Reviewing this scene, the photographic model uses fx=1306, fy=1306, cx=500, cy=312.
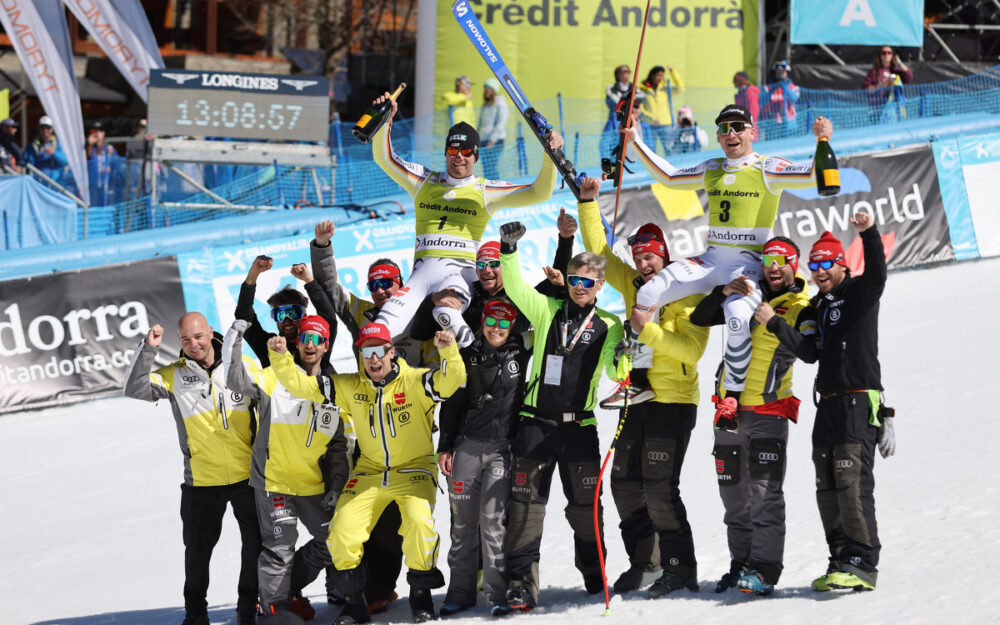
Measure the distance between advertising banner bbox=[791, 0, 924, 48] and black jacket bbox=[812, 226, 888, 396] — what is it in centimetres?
1379

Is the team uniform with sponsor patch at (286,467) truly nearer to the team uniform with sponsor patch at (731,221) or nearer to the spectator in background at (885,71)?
the team uniform with sponsor patch at (731,221)

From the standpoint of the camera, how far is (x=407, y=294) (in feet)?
26.9

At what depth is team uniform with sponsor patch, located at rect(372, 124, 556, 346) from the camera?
8.29m

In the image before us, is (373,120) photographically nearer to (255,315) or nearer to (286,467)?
(255,315)

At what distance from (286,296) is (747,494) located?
2.92 m

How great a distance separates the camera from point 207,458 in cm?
743

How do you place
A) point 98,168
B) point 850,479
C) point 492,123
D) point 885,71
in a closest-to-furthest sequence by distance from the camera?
1. point 850,479
2. point 492,123
3. point 98,168
4. point 885,71

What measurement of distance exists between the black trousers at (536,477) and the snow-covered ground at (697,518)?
311 millimetres

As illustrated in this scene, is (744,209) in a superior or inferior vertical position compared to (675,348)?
superior

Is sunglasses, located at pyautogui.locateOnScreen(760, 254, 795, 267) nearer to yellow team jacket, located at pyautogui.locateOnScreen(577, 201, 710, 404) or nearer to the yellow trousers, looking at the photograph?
yellow team jacket, located at pyautogui.locateOnScreen(577, 201, 710, 404)

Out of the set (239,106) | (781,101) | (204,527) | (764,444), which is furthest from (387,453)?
(781,101)

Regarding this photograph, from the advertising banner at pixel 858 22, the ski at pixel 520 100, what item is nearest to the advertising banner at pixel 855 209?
the advertising banner at pixel 858 22

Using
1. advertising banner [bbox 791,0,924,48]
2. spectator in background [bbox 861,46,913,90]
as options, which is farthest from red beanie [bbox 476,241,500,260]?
advertising banner [bbox 791,0,924,48]

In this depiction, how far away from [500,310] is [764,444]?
1604mm
